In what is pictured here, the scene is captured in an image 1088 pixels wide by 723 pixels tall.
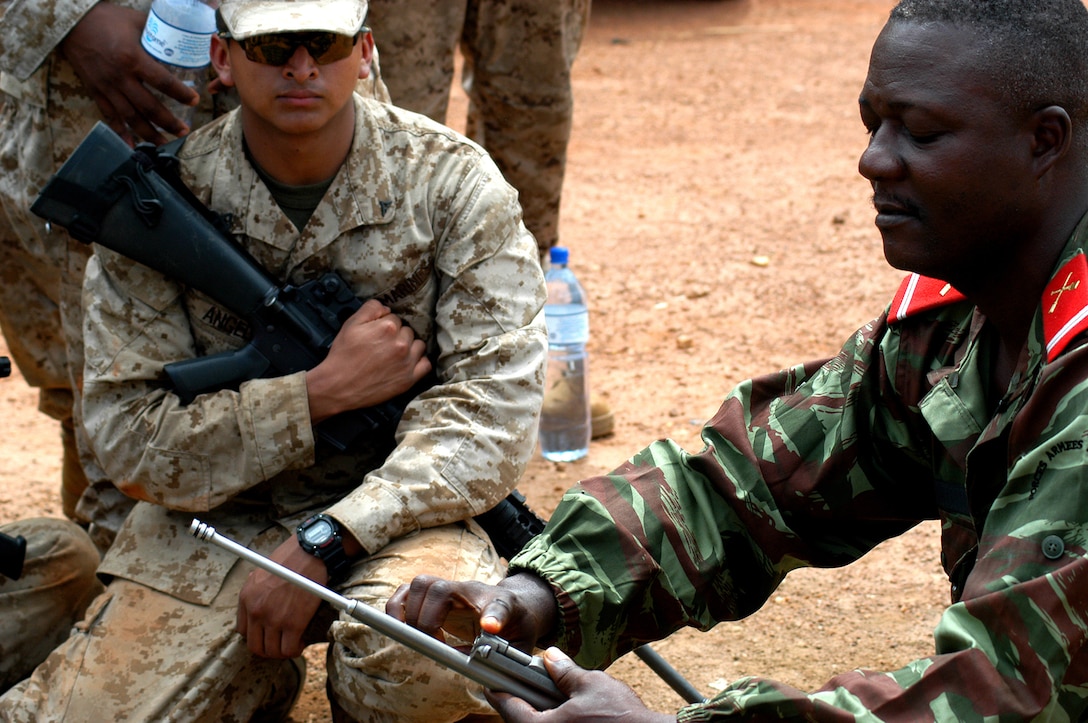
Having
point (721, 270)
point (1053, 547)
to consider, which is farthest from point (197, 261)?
point (721, 270)

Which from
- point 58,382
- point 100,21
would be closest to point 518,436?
point 100,21

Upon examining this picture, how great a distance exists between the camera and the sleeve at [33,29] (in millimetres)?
3514

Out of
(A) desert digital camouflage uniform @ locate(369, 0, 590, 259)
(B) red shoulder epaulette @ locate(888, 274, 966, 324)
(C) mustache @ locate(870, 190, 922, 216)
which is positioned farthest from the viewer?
(A) desert digital camouflage uniform @ locate(369, 0, 590, 259)

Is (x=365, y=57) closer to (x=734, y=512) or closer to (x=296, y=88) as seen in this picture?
(x=296, y=88)

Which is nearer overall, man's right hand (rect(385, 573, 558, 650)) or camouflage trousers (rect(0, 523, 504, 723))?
man's right hand (rect(385, 573, 558, 650))

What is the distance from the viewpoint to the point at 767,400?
2.61m

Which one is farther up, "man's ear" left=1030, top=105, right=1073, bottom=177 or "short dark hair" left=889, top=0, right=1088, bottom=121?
"short dark hair" left=889, top=0, right=1088, bottom=121

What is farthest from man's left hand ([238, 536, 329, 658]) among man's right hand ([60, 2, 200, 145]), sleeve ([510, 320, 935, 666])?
man's right hand ([60, 2, 200, 145])

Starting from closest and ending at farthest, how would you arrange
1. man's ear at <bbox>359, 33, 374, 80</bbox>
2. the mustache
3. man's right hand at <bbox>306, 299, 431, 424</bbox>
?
the mustache → man's right hand at <bbox>306, 299, 431, 424</bbox> → man's ear at <bbox>359, 33, 374, 80</bbox>

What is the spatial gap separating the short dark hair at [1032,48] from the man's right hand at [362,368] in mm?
1536

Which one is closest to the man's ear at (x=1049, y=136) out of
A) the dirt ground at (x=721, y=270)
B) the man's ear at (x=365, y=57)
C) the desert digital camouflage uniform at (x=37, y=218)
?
the man's ear at (x=365, y=57)

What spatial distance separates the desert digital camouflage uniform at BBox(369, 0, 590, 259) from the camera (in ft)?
15.9

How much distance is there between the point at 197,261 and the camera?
3166mm

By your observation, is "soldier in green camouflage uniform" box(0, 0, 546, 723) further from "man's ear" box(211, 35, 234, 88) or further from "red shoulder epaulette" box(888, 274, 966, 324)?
"red shoulder epaulette" box(888, 274, 966, 324)
